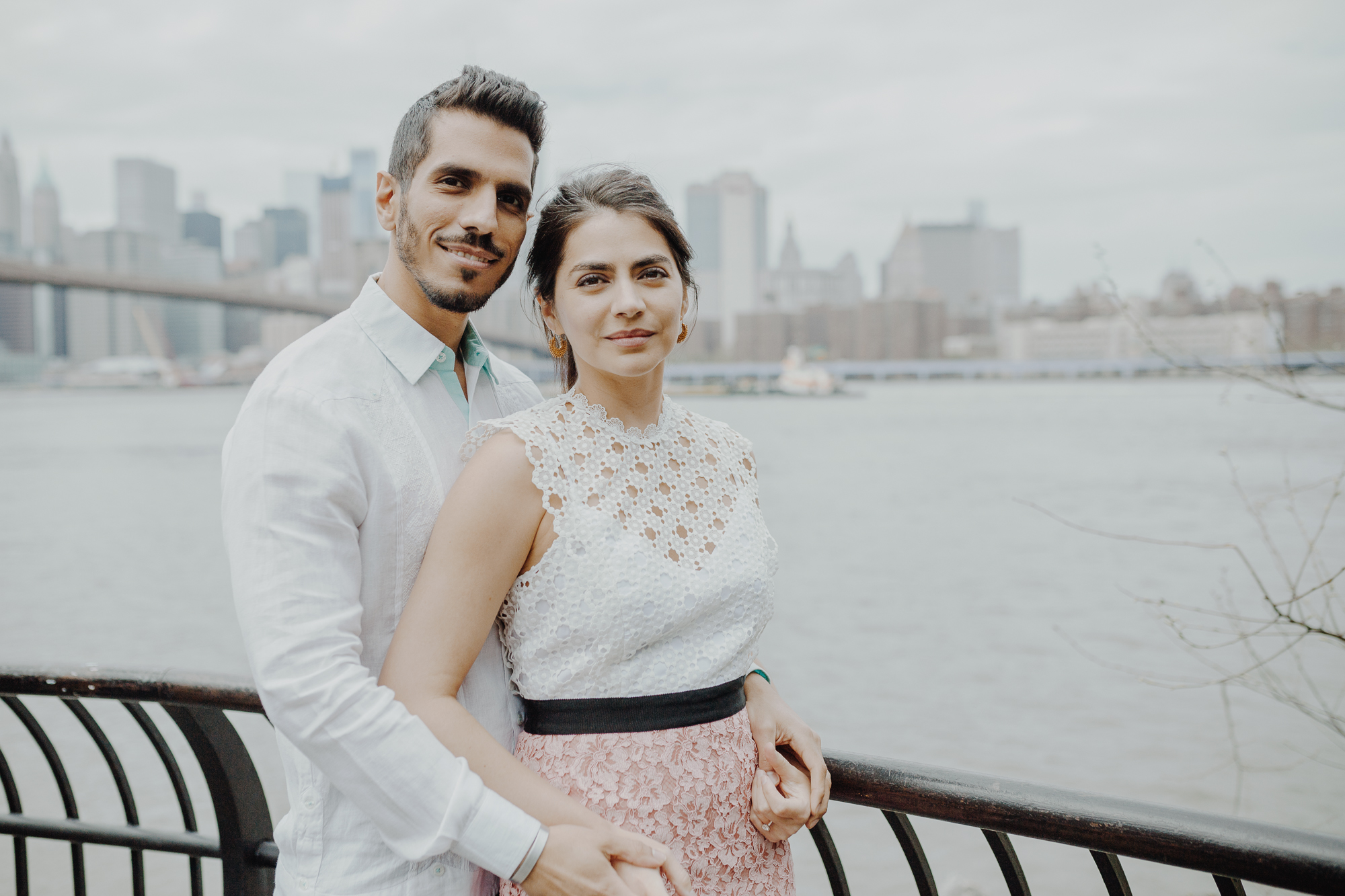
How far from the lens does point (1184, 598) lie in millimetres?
15172

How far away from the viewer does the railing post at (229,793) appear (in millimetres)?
1476

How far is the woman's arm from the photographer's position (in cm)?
105

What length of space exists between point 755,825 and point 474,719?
0.41 meters

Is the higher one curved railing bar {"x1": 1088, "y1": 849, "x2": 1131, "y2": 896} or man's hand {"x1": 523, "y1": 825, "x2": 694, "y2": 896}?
man's hand {"x1": 523, "y1": 825, "x2": 694, "y2": 896}

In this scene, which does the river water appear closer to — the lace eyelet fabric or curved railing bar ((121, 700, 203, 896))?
curved railing bar ((121, 700, 203, 896))

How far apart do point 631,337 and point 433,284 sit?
0.28 metres

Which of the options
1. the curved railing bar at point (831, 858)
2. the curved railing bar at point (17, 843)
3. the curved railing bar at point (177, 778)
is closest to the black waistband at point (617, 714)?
the curved railing bar at point (831, 858)

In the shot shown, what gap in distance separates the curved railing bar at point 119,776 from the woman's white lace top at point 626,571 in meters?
0.87

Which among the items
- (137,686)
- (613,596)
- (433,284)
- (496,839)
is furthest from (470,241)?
(137,686)

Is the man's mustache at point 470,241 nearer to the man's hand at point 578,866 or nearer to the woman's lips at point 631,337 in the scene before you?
the woman's lips at point 631,337

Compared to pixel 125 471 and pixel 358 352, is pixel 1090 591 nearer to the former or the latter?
pixel 358 352

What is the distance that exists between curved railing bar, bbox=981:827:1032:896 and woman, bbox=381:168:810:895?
22 cm

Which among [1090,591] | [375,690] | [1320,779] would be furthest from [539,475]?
[1090,591]

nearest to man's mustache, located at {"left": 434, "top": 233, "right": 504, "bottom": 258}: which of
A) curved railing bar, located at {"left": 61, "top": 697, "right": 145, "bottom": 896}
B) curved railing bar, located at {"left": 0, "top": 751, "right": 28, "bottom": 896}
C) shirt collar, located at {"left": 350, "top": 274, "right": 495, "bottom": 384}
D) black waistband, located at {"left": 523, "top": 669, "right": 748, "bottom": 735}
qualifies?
shirt collar, located at {"left": 350, "top": 274, "right": 495, "bottom": 384}
